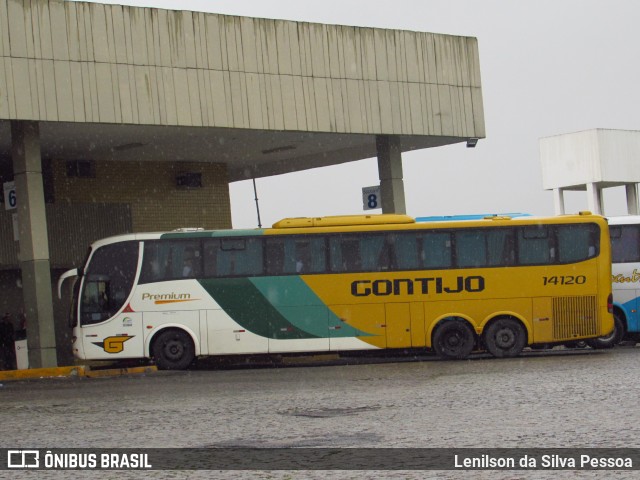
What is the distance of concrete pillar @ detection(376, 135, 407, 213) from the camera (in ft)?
99.0

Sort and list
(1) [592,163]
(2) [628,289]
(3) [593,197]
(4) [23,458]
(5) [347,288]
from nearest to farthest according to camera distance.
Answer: (4) [23,458]
(5) [347,288]
(2) [628,289]
(1) [592,163]
(3) [593,197]

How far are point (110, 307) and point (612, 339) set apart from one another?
35.4ft

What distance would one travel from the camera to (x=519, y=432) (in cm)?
1062

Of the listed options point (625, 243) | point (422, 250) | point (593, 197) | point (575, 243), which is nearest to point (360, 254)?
point (422, 250)

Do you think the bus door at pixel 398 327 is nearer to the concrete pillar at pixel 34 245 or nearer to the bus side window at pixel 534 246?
the bus side window at pixel 534 246

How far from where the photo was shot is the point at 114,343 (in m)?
23.7

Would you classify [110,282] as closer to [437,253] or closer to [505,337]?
[437,253]

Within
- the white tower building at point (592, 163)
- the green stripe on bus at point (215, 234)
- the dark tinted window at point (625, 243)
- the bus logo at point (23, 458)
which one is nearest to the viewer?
the bus logo at point (23, 458)

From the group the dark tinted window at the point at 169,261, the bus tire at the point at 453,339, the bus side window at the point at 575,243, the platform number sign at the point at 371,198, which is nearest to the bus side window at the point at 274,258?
the dark tinted window at the point at 169,261

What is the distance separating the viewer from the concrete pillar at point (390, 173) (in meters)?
30.2

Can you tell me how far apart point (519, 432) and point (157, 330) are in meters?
14.1

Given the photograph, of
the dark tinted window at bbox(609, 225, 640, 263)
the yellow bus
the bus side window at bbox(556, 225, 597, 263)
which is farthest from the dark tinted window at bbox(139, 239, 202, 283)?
the dark tinted window at bbox(609, 225, 640, 263)

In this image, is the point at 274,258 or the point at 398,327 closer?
the point at 398,327

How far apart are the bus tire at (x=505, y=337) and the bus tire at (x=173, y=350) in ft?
19.6
